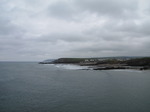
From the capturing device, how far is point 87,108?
16109 millimetres

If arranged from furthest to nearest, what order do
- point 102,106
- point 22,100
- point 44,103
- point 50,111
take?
point 22,100, point 44,103, point 102,106, point 50,111

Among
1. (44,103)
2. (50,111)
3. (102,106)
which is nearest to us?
(50,111)

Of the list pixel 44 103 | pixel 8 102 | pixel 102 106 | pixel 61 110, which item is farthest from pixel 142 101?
pixel 8 102

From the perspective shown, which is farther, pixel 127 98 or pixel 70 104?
pixel 127 98

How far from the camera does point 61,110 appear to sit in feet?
50.9

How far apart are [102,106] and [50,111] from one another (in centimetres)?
514

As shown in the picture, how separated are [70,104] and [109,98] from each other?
5.09 meters

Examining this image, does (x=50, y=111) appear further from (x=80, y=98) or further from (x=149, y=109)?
(x=149, y=109)

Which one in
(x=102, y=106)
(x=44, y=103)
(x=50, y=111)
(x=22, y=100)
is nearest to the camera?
(x=50, y=111)

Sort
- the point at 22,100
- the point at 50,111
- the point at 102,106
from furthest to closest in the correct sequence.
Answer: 1. the point at 22,100
2. the point at 102,106
3. the point at 50,111

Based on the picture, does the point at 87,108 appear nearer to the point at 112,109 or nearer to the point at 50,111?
the point at 112,109

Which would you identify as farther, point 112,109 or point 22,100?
point 22,100

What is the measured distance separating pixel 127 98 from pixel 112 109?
4594 mm

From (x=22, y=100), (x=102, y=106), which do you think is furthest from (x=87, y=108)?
(x=22, y=100)
